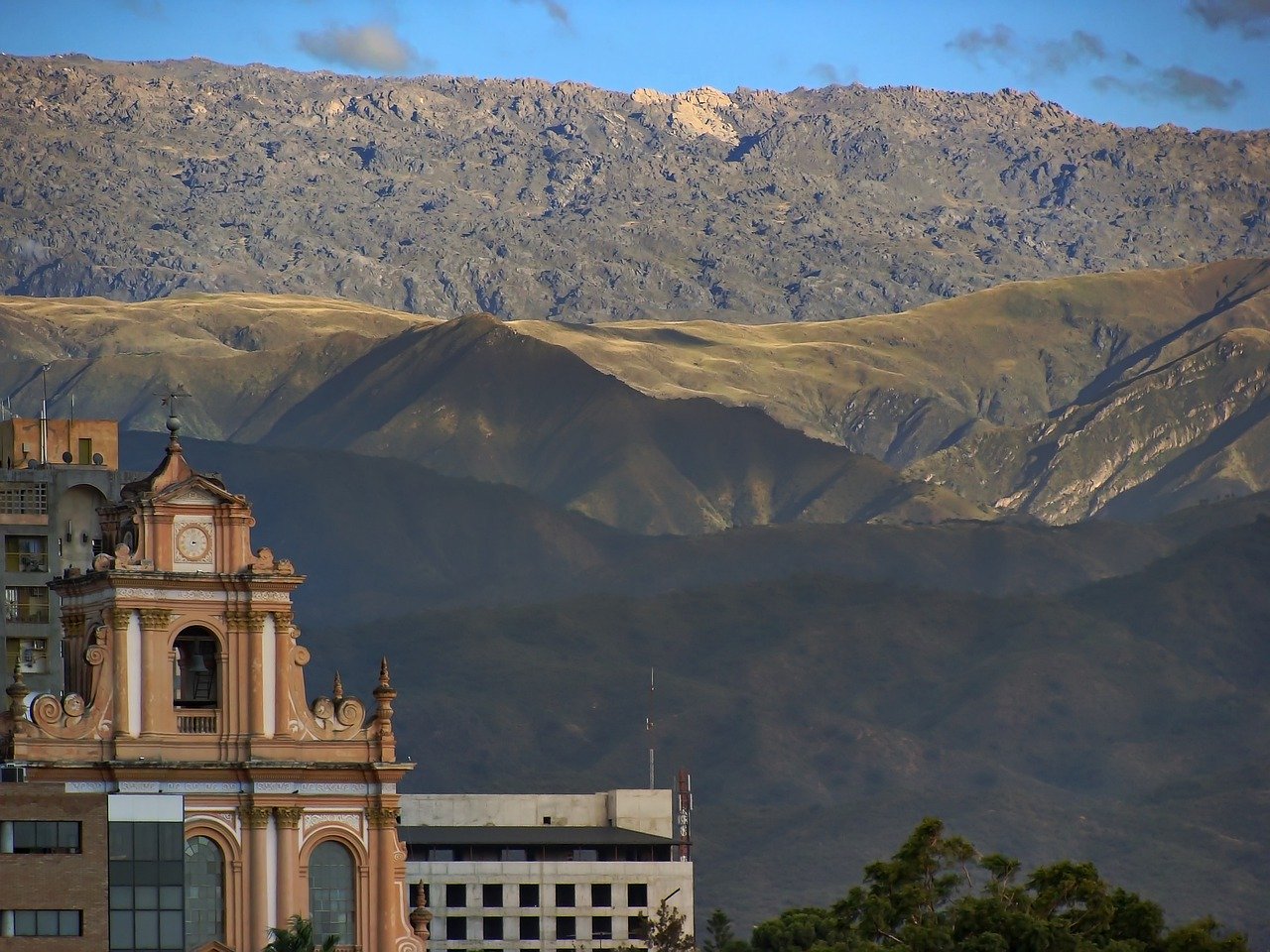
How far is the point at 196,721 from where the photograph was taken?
123 metres

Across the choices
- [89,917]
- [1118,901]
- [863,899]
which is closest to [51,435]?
[863,899]

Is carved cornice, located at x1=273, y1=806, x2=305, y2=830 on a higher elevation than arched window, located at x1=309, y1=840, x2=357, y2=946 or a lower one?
higher

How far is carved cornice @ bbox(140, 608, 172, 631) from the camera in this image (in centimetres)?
12244

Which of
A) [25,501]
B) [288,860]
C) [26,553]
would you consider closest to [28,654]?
[26,553]

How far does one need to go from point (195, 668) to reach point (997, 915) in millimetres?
36156

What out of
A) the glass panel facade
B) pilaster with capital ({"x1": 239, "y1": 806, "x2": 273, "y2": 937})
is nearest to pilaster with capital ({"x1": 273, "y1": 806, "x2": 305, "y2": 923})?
pilaster with capital ({"x1": 239, "y1": 806, "x2": 273, "y2": 937})

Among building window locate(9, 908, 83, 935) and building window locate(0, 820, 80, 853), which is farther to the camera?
building window locate(0, 820, 80, 853)

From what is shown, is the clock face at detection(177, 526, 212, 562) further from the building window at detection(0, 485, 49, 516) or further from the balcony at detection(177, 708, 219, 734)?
the building window at detection(0, 485, 49, 516)

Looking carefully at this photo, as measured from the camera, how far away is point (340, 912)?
124 metres

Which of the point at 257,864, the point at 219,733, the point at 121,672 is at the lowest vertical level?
the point at 257,864

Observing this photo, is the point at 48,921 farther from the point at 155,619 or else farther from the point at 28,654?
the point at 28,654

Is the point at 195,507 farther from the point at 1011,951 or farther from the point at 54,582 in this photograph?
the point at 1011,951

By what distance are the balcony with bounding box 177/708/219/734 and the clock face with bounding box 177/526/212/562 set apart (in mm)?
5656

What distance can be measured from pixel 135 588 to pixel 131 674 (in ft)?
10.6
